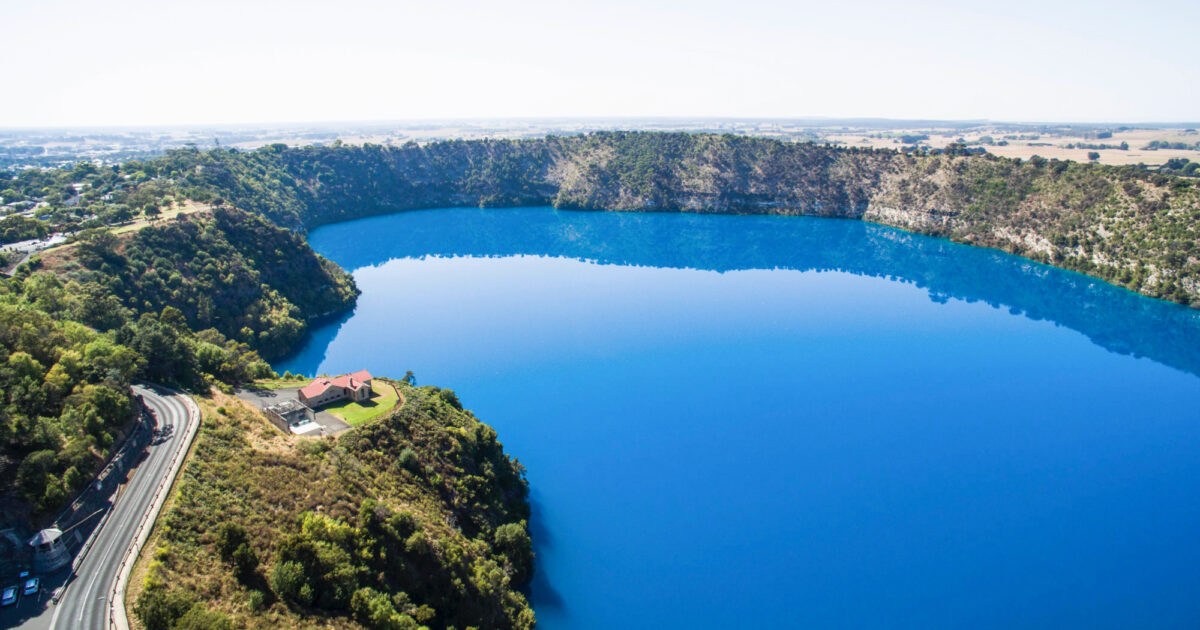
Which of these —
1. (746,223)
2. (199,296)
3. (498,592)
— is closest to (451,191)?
(746,223)

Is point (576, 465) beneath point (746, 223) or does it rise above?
beneath

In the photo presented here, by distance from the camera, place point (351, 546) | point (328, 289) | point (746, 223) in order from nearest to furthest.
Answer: point (351, 546)
point (328, 289)
point (746, 223)

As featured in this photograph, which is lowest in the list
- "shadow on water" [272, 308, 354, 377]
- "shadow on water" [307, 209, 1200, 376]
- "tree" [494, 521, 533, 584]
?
"tree" [494, 521, 533, 584]

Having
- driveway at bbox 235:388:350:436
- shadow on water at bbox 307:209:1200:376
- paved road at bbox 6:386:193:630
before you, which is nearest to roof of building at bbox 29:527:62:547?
paved road at bbox 6:386:193:630

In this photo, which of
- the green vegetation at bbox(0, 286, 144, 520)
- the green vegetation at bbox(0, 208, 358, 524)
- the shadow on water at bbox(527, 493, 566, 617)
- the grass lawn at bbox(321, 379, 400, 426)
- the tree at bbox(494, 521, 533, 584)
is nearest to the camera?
the green vegetation at bbox(0, 286, 144, 520)

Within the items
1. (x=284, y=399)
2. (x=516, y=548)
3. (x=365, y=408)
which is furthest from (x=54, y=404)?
(x=516, y=548)

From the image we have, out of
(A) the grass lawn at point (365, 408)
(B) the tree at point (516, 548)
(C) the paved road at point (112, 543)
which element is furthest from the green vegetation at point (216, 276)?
(B) the tree at point (516, 548)

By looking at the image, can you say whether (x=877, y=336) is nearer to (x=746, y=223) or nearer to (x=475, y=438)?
(x=475, y=438)

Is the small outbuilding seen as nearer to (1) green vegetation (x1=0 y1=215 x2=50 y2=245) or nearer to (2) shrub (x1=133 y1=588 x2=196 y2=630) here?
(2) shrub (x1=133 y1=588 x2=196 y2=630)

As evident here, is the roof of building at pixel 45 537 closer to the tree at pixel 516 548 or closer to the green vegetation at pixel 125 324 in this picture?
the green vegetation at pixel 125 324
